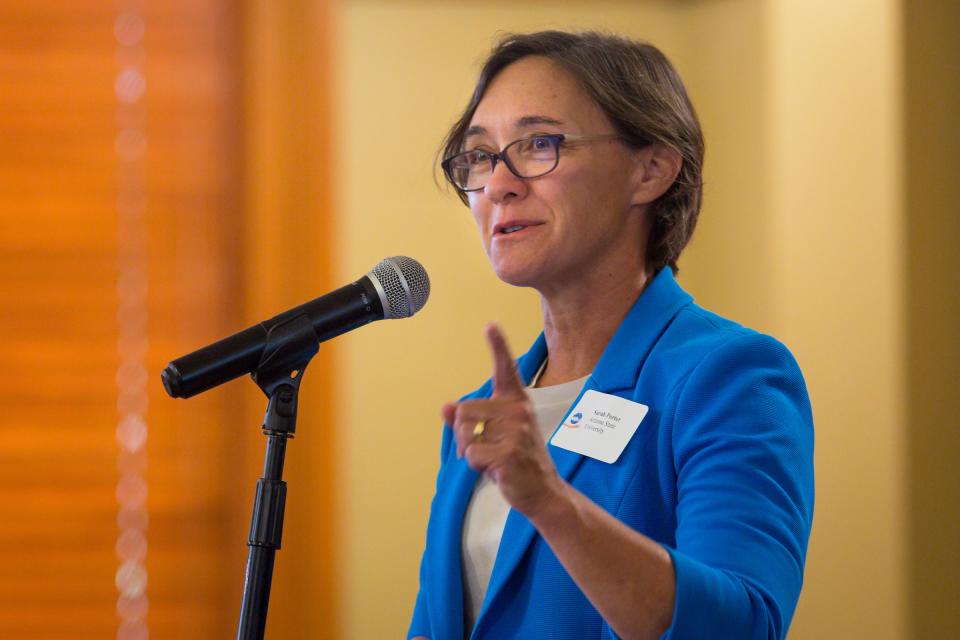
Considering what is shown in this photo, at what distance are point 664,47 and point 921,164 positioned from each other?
952 mm

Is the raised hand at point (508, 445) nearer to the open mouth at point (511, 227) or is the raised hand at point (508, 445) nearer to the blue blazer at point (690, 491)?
the blue blazer at point (690, 491)

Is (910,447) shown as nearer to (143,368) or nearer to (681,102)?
(681,102)

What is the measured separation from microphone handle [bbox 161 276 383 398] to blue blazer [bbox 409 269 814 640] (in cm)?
33

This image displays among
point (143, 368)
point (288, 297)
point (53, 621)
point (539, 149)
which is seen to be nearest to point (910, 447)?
point (539, 149)

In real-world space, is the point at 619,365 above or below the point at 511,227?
below

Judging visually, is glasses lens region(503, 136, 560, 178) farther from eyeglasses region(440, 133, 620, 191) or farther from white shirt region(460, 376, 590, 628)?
white shirt region(460, 376, 590, 628)

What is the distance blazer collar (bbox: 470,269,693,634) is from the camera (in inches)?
48.9

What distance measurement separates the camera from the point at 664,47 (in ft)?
9.87

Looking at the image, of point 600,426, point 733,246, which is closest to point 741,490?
point 600,426

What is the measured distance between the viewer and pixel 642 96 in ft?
4.88

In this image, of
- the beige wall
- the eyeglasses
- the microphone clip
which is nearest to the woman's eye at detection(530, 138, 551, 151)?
the eyeglasses

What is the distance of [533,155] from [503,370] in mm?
638

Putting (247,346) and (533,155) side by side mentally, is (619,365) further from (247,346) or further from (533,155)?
(247,346)

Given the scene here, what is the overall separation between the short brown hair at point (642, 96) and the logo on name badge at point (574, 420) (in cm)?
36
